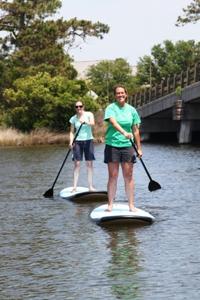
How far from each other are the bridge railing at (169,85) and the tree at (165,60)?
41352 mm

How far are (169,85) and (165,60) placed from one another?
53200mm

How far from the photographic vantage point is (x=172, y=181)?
64.6 feet

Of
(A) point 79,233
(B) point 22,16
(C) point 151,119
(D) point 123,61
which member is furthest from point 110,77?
(A) point 79,233

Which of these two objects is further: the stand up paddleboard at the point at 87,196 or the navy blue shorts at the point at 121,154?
the stand up paddleboard at the point at 87,196

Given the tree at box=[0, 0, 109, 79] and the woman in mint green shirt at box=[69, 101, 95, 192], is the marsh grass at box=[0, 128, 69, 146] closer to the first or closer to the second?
the tree at box=[0, 0, 109, 79]

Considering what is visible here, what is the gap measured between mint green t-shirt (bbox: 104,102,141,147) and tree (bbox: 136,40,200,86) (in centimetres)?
8908

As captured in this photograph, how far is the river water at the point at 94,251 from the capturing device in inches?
307

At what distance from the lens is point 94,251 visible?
32.0 ft

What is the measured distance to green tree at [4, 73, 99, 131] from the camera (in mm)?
55969

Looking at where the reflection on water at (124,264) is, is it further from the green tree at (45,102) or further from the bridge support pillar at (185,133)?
the green tree at (45,102)

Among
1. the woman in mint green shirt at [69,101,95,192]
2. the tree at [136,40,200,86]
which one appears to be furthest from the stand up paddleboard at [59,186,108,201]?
the tree at [136,40,200,86]

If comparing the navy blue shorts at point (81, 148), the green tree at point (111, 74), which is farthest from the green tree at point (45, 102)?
the green tree at point (111, 74)

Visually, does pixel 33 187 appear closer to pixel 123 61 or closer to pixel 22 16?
pixel 22 16

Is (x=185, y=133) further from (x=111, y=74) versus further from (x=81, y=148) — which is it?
(x=111, y=74)
